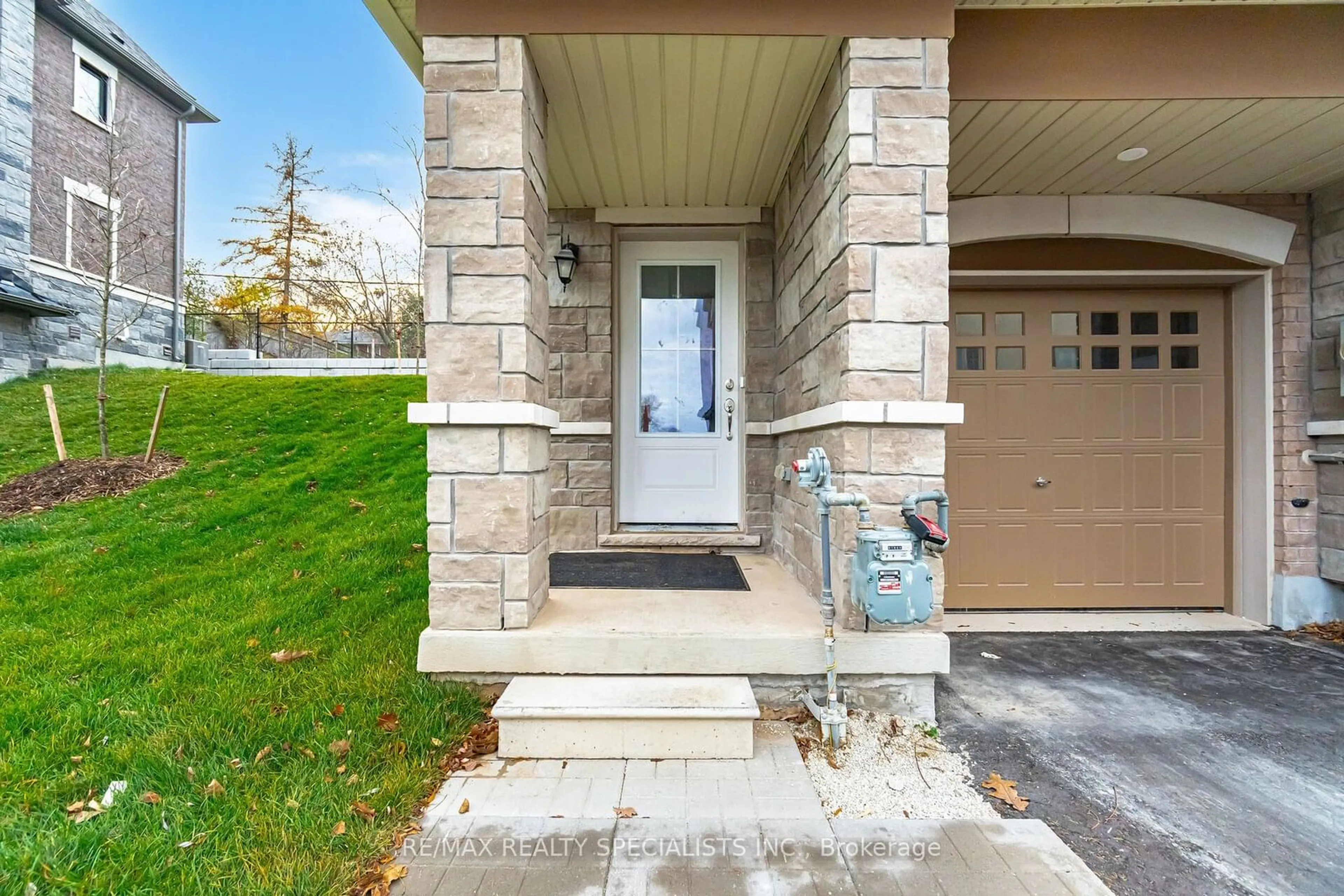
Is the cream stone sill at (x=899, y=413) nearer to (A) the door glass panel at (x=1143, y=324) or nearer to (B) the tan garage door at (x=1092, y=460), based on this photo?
(B) the tan garage door at (x=1092, y=460)

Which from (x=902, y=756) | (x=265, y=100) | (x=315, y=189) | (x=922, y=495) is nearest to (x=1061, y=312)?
(x=922, y=495)

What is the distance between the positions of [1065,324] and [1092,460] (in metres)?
0.89

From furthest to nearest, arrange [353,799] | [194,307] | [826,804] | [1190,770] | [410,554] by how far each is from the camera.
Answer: [194,307] → [410,554] → [1190,770] → [826,804] → [353,799]

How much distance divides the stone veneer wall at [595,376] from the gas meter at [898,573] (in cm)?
166

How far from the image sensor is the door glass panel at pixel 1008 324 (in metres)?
3.67

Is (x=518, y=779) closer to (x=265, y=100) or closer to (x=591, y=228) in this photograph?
(x=591, y=228)

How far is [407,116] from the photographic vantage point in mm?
8648

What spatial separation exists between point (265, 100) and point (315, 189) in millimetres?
2564

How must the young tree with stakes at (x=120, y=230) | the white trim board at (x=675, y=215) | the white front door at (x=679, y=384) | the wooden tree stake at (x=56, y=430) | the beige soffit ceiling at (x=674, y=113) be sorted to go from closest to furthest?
1. the beige soffit ceiling at (x=674, y=113)
2. the white trim board at (x=675, y=215)
3. the white front door at (x=679, y=384)
4. the wooden tree stake at (x=56, y=430)
5. the young tree with stakes at (x=120, y=230)

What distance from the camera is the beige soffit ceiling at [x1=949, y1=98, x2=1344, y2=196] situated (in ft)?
8.58

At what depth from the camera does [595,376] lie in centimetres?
381

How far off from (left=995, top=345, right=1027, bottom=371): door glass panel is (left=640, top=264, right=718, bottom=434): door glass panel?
185 centimetres

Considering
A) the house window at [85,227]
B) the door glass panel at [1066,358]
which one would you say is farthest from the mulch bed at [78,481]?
the door glass panel at [1066,358]

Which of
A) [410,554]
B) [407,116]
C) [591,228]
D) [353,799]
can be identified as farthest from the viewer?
[407,116]
